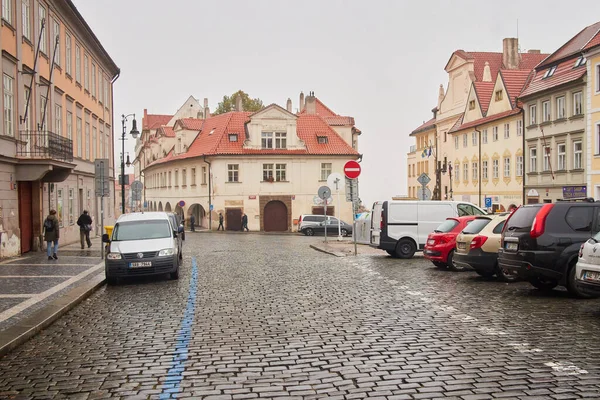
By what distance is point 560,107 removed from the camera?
44.4 meters

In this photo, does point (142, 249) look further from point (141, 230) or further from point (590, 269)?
point (590, 269)

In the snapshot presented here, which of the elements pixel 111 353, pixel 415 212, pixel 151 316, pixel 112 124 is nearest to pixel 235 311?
pixel 151 316

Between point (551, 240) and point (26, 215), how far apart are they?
2073 centimetres

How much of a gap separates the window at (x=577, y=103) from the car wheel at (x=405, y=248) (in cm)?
2170

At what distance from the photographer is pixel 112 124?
50844 millimetres

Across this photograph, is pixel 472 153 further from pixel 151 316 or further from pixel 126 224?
pixel 151 316

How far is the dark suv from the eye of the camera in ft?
43.1

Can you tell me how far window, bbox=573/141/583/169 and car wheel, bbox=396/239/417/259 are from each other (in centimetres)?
2116

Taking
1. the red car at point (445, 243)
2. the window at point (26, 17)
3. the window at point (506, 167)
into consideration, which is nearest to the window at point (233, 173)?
the window at point (506, 167)

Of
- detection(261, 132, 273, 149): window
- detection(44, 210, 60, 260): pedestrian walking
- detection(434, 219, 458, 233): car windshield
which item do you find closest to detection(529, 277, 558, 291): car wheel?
detection(434, 219, 458, 233): car windshield

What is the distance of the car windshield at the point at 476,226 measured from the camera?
57.9 feet

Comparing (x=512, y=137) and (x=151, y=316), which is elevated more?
(x=512, y=137)

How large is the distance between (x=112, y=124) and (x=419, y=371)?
46.3m

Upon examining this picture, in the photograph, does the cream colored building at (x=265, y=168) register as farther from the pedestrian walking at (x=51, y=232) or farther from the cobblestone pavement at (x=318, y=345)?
the cobblestone pavement at (x=318, y=345)
